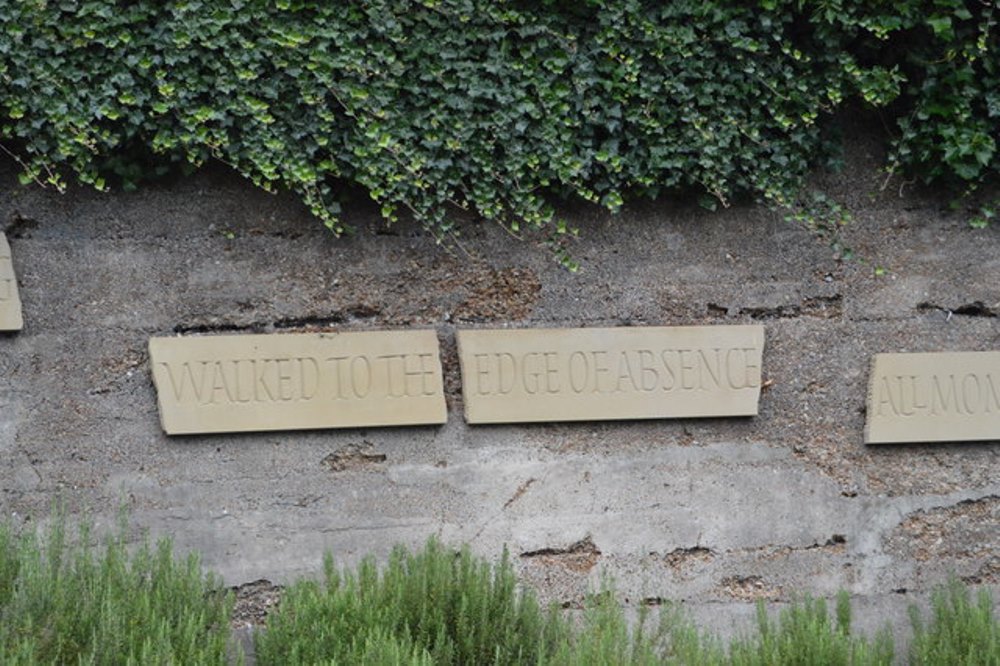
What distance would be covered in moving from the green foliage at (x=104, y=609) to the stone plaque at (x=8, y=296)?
2.28 feet

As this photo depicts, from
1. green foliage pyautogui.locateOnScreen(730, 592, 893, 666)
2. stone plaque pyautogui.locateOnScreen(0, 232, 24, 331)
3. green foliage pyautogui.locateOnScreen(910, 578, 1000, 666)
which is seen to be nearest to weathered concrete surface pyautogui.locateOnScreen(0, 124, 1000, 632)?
stone plaque pyautogui.locateOnScreen(0, 232, 24, 331)

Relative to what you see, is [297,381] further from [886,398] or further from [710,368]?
[886,398]

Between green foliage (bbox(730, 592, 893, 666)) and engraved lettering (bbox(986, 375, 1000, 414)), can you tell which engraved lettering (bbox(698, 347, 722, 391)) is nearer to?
green foliage (bbox(730, 592, 893, 666))

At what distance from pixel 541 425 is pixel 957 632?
59.8 inches

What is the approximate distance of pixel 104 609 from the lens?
3.78 m

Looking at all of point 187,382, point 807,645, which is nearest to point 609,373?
point 807,645

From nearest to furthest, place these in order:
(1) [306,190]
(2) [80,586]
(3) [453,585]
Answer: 1. (2) [80,586]
2. (3) [453,585]
3. (1) [306,190]

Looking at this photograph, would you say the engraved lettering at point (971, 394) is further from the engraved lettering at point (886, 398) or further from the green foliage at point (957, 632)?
the green foliage at point (957, 632)

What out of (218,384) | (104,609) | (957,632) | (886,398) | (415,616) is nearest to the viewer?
(104,609)

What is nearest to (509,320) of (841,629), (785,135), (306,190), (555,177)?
(555,177)

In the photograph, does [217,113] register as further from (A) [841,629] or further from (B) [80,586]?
(A) [841,629]

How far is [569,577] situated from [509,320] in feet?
2.99

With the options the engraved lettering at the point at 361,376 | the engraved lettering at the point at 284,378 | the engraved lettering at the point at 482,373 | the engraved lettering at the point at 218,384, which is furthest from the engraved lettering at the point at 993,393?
the engraved lettering at the point at 218,384

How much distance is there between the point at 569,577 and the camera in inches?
190
